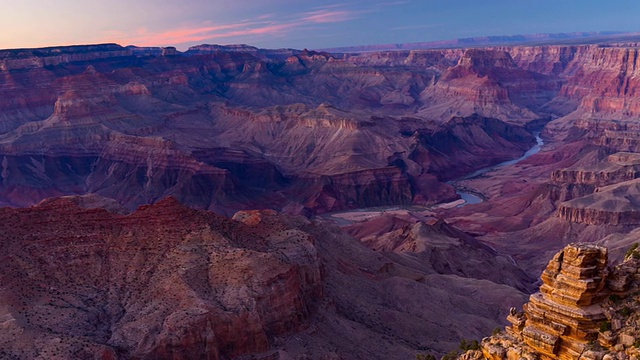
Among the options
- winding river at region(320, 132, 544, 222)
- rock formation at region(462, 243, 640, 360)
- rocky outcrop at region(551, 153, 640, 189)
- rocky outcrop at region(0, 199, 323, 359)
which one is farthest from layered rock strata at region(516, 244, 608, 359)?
rocky outcrop at region(551, 153, 640, 189)

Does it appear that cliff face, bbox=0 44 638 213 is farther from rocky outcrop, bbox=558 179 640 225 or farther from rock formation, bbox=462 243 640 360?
rock formation, bbox=462 243 640 360

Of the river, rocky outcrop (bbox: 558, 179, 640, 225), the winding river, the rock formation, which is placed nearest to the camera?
the rock formation

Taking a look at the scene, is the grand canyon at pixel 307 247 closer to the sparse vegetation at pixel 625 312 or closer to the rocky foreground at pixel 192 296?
the sparse vegetation at pixel 625 312

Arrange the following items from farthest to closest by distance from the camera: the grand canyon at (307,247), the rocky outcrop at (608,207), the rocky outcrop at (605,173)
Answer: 1. the rocky outcrop at (605,173)
2. the rocky outcrop at (608,207)
3. the grand canyon at (307,247)

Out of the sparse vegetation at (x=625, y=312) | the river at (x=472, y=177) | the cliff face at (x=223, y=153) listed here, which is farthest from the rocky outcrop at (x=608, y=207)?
the sparse vegetation at (x=625, y=312)

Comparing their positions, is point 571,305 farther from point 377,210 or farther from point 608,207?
point 377,210

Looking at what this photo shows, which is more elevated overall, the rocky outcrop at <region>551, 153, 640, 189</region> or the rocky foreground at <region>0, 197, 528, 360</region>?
the rocky foreground at <region>0, 197, 528, 360</region>

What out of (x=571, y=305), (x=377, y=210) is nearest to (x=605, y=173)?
(x=377, y=210)

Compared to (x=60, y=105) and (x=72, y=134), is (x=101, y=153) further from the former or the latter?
(x=60, y=105)

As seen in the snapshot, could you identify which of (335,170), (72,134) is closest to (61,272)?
(335,170)
